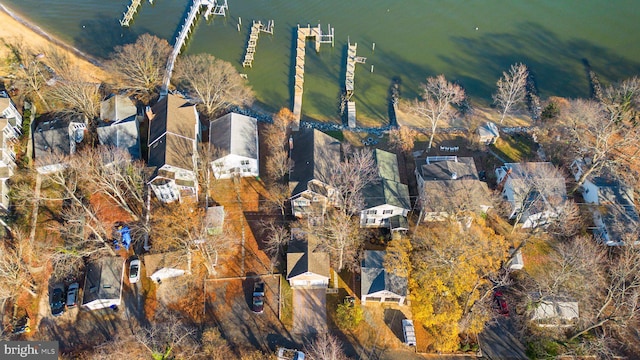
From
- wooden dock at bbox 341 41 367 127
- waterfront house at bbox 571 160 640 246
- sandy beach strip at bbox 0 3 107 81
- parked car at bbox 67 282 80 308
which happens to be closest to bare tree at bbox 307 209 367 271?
wooden dock at bbox 341 41 367 127

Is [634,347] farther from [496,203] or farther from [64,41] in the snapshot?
[64,41]

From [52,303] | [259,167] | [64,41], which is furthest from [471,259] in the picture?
[64,41]

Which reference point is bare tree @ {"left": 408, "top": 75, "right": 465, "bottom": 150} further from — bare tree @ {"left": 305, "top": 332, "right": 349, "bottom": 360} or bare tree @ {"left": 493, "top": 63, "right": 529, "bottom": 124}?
bare tree @ {"left": 305, "top": 332, "right": 349, "bottom": 360}

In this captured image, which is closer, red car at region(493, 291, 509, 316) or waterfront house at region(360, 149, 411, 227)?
red car at region(493, 291, 509, 316)

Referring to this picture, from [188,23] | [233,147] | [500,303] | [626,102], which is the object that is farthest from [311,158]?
[626,102]

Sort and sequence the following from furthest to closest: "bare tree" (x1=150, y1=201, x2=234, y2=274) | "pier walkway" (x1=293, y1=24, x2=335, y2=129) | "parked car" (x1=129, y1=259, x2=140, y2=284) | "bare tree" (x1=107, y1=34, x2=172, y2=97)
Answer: "pier walkway" (x1=293, y1=24, x2=335, y2=129)
"bare tree" (x1=107, y1=34, x2=172, y2=97)
"parked car" (x1=129, y1=259, x2=140, y2=284)
"bare tree" (x1=150, y1=201, x2=234, y2=274)
